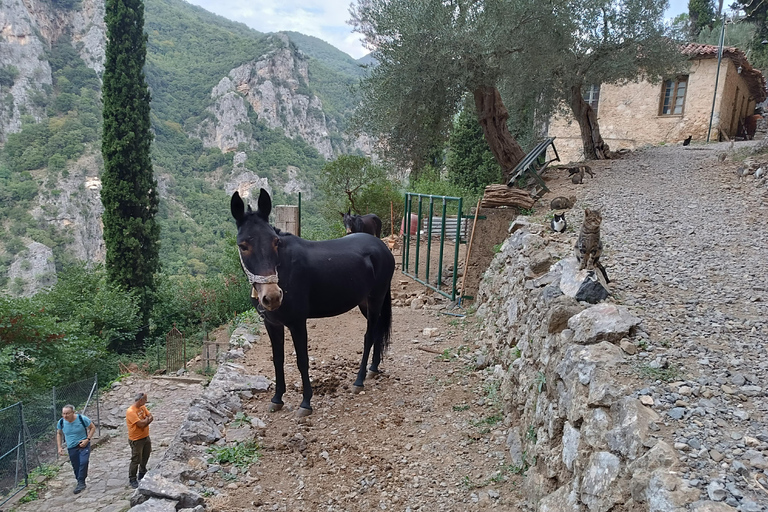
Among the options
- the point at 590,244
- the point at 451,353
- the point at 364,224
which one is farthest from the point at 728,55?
the point at 590,244

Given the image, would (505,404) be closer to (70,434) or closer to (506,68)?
(70,434)

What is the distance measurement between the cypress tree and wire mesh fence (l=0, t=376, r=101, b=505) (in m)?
A: 9.41

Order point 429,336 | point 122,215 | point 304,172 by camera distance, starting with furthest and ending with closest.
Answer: point 304,172 < point 122,215 < point 429,336

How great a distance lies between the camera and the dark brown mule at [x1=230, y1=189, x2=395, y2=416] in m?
4.49

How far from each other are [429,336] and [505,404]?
9.55 feet

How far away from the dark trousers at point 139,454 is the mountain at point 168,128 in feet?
50.9

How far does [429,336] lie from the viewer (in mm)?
7660

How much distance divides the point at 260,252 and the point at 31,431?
24.5 ft

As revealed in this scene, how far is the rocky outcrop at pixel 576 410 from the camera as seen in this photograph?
2406mm

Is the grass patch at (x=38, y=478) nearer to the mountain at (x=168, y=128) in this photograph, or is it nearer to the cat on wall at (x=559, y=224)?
the cat on wall at (x=559, y=224)

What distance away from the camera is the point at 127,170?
2005 centimetres

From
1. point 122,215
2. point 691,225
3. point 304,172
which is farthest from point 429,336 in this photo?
point 304,172

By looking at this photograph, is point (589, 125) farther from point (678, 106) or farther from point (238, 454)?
point (238, 454)

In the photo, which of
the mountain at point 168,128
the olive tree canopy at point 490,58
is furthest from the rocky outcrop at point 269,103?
the olive tree canopy at point 490,58
